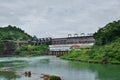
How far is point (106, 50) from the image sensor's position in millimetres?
71938

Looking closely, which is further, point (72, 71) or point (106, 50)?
point (106, 50)

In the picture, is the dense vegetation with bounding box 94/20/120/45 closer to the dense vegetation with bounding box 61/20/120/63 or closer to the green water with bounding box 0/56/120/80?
the dense vegetation with bounding box 61/20/120/63

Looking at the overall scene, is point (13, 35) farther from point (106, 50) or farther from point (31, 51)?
point (106, 50)

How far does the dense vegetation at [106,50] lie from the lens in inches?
2657

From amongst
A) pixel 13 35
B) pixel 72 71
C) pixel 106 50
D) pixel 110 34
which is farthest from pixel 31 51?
pixel 72 71

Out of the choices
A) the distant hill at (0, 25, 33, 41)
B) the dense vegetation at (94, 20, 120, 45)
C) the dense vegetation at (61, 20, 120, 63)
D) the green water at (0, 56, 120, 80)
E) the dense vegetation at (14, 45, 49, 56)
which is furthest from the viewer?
the distant hill at (0, 25, 33, 41)

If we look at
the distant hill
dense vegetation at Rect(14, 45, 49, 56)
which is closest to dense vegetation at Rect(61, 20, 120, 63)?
dense vegetation at Rect(14, 45, 49, 56)

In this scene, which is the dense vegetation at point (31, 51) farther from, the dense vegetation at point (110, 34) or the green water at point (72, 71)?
the green water at point (72, 71)

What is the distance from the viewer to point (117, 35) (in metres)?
86.9

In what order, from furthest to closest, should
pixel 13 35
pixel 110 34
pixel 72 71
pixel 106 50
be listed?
1. pixel 13 35
2. pixel 110 34
3. pixel 106 50
4. pixel 72 71

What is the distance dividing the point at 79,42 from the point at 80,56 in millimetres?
61148

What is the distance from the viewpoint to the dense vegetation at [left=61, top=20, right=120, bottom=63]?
221ft

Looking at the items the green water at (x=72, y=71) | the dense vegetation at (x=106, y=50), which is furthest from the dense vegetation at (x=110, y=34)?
the green water at (x=72, y=71)

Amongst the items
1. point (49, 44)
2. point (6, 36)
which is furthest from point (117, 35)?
point (6, 36)
